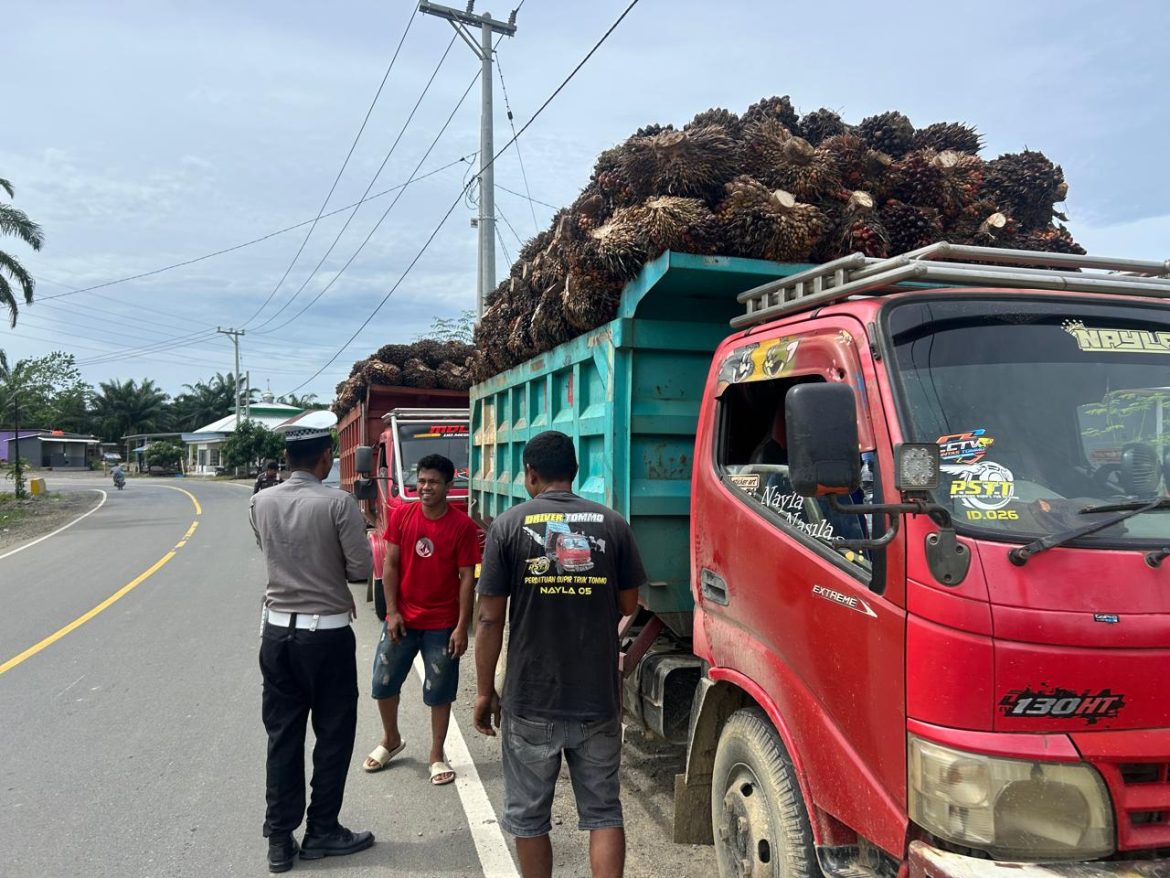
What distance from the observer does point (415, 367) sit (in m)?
12.0

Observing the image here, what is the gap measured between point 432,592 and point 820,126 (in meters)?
3.39

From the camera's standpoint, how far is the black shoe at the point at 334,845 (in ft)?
11.8

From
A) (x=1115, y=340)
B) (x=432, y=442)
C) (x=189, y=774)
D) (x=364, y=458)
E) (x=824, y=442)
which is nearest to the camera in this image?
(x=824, y=442)

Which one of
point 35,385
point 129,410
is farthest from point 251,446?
point 129,410

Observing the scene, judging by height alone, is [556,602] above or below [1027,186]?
below

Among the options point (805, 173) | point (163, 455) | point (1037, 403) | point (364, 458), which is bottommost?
point (364, 458)

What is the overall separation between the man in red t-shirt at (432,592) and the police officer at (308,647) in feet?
2.05

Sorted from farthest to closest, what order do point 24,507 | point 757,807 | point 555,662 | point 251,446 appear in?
1. point 251,446
2. point 24,507
3. point 555,662
4. point 757,807

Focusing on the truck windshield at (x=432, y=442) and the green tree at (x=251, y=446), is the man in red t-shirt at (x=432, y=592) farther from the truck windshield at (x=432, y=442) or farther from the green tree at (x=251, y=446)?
the green tree at (x=251, y=446)

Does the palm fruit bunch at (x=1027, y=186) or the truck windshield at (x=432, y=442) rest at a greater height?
the palm fruit bunch at (x=1027, y=186)

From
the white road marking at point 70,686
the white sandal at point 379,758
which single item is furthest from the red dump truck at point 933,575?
the white road marking at point 70,686

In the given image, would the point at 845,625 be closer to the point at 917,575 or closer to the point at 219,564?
the point at 917,575

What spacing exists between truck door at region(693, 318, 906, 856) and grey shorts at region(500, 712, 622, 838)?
0.59 m

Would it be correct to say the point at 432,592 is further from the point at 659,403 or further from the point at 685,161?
the point at 685,161
